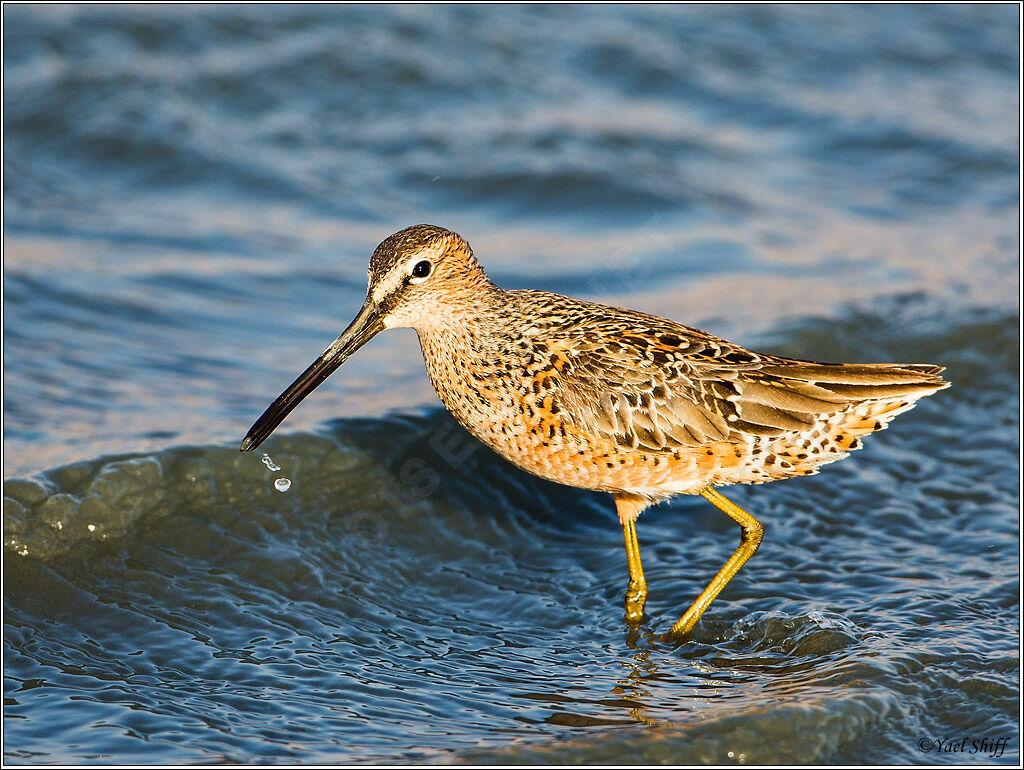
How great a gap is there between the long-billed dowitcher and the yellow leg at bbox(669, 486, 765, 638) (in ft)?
0.96

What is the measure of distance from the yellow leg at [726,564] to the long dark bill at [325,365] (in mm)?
1513

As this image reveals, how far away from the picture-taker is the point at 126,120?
988cm

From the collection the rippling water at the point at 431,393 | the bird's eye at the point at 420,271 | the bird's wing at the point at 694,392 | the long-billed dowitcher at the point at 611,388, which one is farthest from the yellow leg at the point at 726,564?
the bird's eye at the point at 420,271

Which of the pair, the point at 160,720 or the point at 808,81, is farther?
the point at 808,81

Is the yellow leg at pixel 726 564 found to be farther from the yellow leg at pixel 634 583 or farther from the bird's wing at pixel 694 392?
the bird's wing at pixel 694 392

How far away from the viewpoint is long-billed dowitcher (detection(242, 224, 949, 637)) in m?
4.89

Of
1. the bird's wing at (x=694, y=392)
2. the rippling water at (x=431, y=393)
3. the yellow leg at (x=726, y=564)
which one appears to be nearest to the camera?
the rippling water at (x=431, y=393)

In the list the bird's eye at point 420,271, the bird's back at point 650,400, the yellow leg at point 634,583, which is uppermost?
the bird's eye at point 420,271

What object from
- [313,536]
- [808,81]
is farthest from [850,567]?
[808,81]

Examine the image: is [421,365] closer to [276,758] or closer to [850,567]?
[850,567]

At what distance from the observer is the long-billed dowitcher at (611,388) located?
489 cm

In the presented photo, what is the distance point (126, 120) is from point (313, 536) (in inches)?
205

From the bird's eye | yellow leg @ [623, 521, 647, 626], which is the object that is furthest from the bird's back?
yellow leg @ [623, 521, 647, 626]

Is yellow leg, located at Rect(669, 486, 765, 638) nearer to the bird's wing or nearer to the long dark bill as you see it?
the bird's wing
